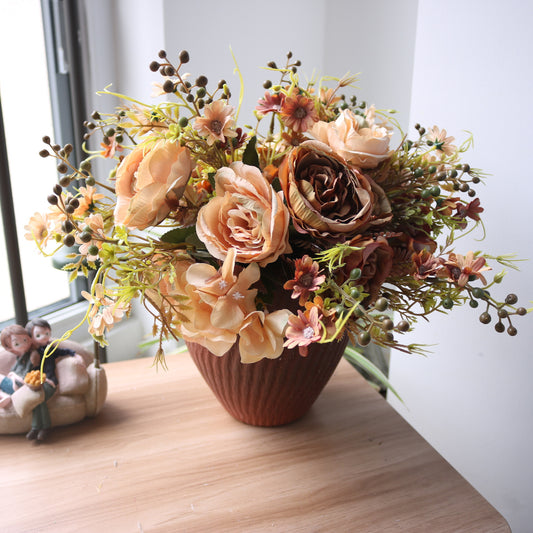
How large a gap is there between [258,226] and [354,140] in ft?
0.47

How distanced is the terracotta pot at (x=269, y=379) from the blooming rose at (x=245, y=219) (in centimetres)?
17

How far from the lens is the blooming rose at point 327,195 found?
52cm

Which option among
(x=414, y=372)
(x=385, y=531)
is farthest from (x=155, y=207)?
(x=414, y=372)

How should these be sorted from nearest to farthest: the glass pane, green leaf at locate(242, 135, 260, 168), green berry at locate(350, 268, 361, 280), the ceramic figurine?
green berry at locate(350, 268, 361, 280) → green leaf at locate(242, 135, 260, 168) → the ceramic figurine → the glass pane

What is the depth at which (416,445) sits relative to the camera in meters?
0.75

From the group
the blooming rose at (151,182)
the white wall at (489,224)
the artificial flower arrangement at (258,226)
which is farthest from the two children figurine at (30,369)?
the white wall at (489,224)

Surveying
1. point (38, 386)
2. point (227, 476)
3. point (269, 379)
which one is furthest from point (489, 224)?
point (38, 386)

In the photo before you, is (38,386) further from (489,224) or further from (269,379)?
(489,224)

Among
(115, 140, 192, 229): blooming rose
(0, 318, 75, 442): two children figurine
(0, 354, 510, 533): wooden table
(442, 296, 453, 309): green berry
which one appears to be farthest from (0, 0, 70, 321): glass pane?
(442, 296, 453, 309): green berry

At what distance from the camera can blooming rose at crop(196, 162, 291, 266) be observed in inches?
20.3

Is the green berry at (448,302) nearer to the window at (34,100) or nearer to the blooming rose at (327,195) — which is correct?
the blooming rose at (327,195)

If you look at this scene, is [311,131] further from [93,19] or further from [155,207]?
[93,19]

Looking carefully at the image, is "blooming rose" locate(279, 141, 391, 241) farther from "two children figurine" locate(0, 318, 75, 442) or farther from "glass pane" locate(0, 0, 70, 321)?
"glass pane" locate(0, 0, 70, 321)

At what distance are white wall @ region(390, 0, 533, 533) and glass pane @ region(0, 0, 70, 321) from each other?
3.03 feet
